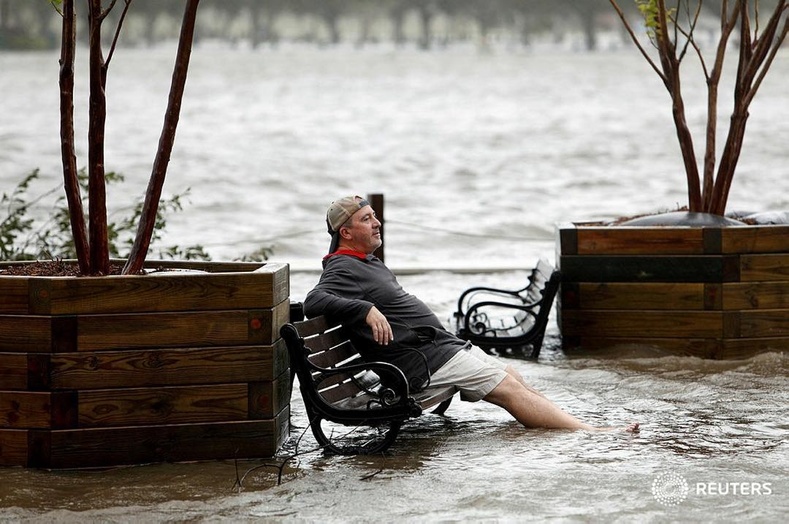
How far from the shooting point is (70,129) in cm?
473

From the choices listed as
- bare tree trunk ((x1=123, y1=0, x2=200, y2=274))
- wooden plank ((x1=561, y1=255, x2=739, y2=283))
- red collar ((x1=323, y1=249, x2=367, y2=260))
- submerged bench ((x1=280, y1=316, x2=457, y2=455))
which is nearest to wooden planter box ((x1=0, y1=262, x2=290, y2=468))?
submerged bench ((x1=280, y1=316, x2=457, y2=455))

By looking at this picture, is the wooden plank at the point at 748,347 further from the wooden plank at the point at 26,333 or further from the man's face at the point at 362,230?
the wooden plank at the point at 26,333

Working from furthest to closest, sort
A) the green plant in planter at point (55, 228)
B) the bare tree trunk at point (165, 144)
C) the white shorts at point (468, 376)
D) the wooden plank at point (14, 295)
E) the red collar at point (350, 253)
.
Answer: the green plant in planter at point (55, 228) → the red collar at point (350, 253) → the white shorts at point (468, 376) → the bare tree trunk at point (165, 144) → the wooden plank at point (14, 295)

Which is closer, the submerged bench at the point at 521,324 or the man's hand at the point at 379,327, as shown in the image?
the man's hand at the point at 379,327

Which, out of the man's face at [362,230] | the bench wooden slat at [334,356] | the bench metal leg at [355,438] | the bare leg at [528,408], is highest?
the man's face at [362,230]

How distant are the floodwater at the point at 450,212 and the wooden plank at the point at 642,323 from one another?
15cm

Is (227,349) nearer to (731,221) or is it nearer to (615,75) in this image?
(731,221)

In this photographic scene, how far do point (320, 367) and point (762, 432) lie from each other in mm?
1906

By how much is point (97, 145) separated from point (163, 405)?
3.72ft

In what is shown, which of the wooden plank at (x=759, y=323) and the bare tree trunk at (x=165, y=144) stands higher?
the bare tree trunk at (x=165, y=144)

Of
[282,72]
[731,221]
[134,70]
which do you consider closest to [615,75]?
[282,72]

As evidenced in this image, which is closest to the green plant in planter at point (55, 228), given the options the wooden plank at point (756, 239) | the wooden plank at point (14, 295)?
the wooden plank at point (14, 295)

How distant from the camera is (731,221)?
6.84 meters

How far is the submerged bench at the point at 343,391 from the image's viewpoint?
454cm
